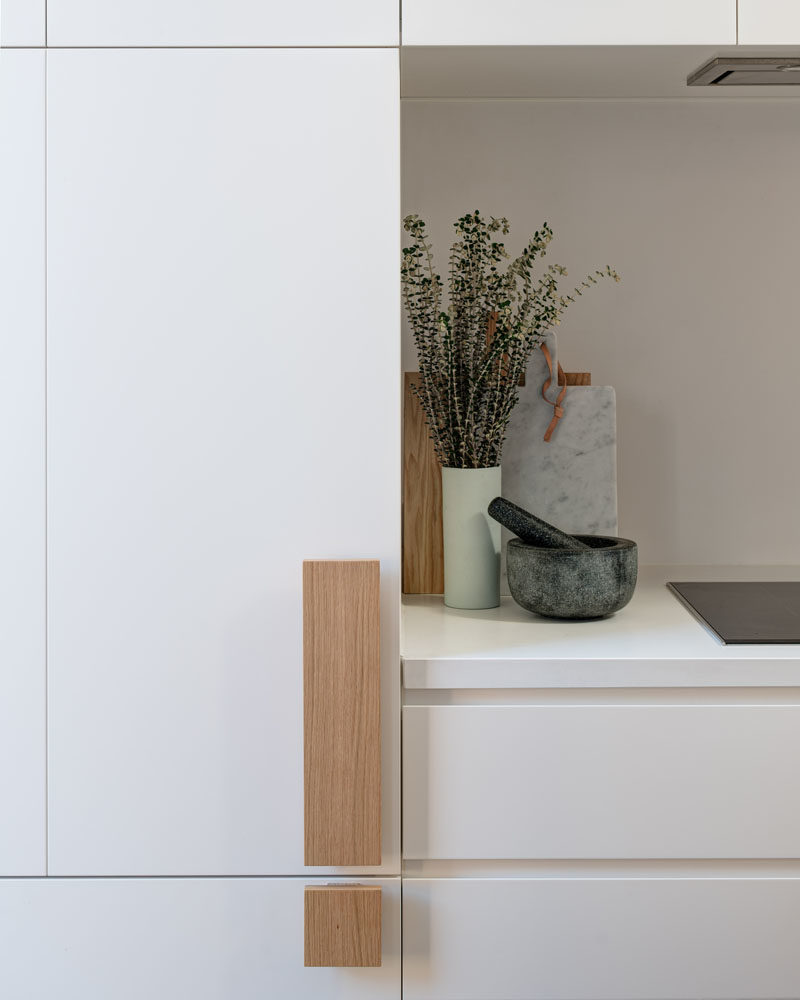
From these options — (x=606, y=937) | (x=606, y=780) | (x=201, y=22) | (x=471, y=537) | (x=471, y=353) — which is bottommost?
(x=606, y=937)

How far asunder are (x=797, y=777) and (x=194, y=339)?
86 cm

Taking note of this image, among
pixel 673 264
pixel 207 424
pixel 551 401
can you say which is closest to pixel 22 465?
pixel 207 424

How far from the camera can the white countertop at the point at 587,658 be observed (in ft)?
3.91

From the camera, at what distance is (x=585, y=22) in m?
1.18

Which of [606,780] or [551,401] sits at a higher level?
[551,401]

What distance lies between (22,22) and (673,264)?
103 centimetres

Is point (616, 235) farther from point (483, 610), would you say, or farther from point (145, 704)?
point (145, 704)

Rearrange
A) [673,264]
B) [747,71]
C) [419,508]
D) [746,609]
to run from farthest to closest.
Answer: [673,264], [419,508], [746,609], [747,71]

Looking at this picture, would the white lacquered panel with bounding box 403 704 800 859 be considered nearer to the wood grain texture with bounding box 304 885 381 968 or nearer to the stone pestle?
the wood grain texture with bounding box 304 885 381 968

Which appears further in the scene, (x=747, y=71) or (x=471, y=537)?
(x=471, y=537)

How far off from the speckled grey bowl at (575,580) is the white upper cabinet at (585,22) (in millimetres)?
620

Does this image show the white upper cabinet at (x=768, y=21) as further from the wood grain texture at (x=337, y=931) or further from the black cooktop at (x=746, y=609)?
the wood grain texture at (x=337, y=931)

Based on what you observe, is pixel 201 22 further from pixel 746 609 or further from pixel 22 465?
pixel 746 609

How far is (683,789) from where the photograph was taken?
47.2 inches
